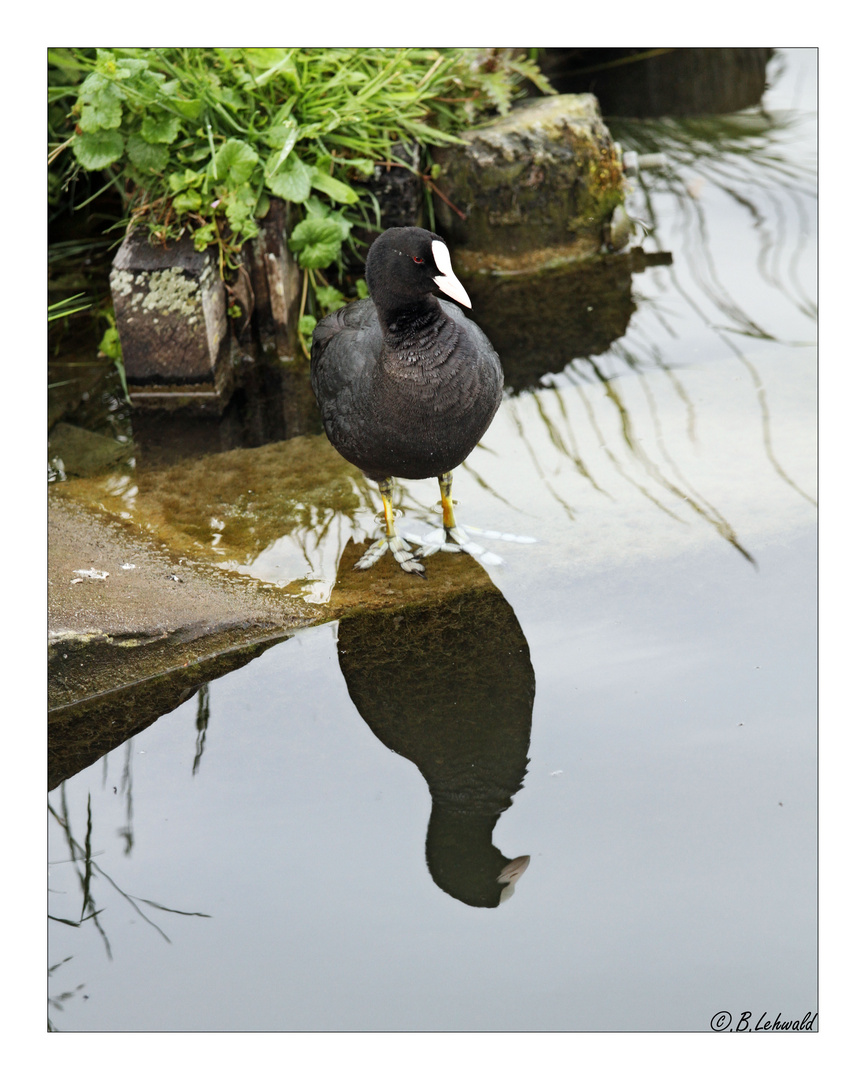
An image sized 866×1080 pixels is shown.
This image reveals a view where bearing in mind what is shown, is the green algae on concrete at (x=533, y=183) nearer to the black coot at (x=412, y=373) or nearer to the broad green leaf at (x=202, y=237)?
the broad green leaf at (x=202, y=237)

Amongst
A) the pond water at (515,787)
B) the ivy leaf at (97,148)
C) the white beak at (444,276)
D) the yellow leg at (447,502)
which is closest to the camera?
the pond water at (515,787)

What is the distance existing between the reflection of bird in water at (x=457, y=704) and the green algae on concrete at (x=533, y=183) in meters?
2.53

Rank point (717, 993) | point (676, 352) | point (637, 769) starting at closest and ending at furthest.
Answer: point (717, 993) → point (637, 769) → point (676, 352)

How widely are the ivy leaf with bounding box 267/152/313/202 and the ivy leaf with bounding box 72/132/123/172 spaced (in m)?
0.64

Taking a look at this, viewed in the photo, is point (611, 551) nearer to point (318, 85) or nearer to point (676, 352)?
point (676, 352)

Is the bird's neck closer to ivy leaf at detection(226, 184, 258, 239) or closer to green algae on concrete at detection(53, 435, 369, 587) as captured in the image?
green algae on concrete at detection(53, 435, 369, 587)

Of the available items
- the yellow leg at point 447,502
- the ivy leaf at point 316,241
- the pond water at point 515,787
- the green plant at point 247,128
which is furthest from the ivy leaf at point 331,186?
the yellow leg at point 447,502

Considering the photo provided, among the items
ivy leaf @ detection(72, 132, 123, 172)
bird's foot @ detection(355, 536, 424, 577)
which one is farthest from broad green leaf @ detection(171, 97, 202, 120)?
bird's foot @ detection(355, 536, 424, 577)

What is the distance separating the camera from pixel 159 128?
4195mm

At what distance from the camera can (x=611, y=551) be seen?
3.30 metres

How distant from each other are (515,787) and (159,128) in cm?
322

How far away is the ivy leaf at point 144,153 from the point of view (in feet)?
13.9

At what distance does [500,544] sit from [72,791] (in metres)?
1.58

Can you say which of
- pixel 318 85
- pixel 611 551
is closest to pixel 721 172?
pixel 318 85
